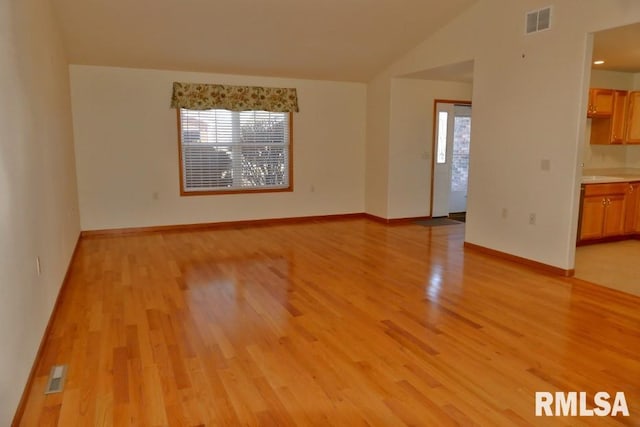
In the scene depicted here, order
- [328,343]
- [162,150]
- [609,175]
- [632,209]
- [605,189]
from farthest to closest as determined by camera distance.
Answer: [162,150] → [609,175] → [632,209] → [605,189] → [328,343]

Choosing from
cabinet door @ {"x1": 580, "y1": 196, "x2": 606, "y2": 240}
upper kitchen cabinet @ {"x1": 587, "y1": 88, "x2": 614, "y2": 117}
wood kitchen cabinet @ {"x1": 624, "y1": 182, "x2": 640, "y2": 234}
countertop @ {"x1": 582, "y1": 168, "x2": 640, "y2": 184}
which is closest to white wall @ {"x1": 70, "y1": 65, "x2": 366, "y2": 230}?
upper kitchen cabinet @ {"x1": 587, "y1": 88, "x2": 614, "y2": 117}

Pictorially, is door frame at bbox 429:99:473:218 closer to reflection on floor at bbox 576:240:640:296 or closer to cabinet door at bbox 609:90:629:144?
cabinet door at bbox 609:90:629:144

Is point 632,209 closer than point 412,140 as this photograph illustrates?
Yes

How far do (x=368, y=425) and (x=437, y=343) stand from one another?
0.97 metres

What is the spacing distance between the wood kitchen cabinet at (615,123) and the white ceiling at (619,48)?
383 mm

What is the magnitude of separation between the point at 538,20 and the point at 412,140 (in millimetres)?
2836

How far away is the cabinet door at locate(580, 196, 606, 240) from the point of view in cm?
530

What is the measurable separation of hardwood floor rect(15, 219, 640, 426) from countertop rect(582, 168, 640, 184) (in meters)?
1.79

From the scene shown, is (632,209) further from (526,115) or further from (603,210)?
(526,115)

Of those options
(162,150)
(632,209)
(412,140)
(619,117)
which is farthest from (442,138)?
(162,150)

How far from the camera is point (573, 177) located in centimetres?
412

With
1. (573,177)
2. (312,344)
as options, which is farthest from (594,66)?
(312,344)

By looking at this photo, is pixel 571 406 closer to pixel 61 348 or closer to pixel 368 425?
pixel 368 425

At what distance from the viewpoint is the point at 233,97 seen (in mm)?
6477
